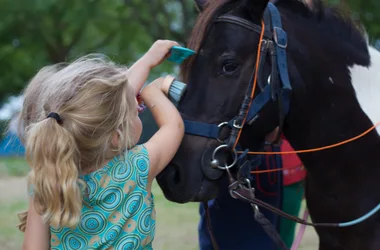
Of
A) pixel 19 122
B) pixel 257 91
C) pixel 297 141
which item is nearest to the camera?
pixel 19 122

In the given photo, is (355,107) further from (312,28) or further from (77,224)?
(77,224)

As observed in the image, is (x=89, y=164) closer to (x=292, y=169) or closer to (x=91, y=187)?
(x=91, y=187)

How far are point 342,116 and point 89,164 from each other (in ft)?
4.04

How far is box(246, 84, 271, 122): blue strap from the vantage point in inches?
110

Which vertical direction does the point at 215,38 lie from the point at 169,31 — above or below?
above

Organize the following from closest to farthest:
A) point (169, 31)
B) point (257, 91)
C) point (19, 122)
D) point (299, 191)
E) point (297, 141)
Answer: point (19, 122), point (257, 91), point (297, 141), point (299, 191), point (169, 31)

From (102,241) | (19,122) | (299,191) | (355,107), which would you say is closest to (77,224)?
(102,241)

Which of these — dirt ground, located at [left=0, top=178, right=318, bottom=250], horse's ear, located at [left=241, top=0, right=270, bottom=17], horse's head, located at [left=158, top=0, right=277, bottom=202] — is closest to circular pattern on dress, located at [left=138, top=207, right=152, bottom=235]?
horse's head, located at [left=158, top=0, right=277, bottom=202]

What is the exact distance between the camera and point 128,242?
7.46 ft

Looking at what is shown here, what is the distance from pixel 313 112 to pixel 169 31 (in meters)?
5.08

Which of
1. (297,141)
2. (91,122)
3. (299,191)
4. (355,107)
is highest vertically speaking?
(91,122)

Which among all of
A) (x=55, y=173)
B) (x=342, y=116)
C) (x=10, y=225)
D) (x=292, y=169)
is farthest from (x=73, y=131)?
(x=10, y=225)

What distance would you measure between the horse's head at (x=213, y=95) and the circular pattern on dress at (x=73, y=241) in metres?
0.58

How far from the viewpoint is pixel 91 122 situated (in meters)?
2.22
